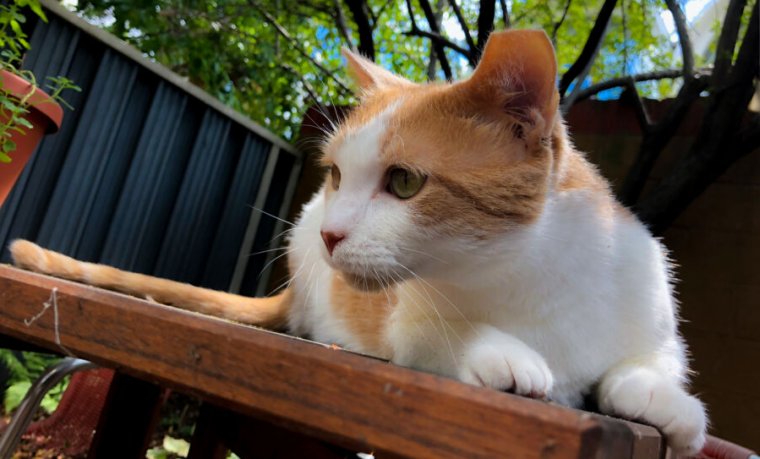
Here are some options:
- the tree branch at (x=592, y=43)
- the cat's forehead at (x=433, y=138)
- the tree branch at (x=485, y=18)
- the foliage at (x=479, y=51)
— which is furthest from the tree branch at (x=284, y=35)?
the cat's forehead at (x=433, y=138)

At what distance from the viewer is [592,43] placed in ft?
9.24

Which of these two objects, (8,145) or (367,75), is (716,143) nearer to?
(367,75)

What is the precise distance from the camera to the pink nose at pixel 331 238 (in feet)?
2.99

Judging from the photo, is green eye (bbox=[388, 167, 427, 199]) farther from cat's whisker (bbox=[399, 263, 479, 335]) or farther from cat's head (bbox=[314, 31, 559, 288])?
cat's whisker (bbox=[399, 263, 479, 335])

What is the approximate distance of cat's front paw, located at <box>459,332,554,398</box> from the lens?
732mm

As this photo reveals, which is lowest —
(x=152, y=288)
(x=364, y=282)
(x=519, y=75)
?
(x=152, y=288)

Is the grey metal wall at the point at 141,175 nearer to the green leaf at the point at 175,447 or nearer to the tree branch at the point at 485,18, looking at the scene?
the green leaf at the point at 175,447

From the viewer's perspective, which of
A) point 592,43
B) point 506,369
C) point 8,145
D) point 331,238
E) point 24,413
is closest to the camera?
point 506,369

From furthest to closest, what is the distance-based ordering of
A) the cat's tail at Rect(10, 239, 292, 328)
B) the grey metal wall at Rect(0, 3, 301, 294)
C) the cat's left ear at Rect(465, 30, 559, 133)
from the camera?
the grey metal wall at Rect(0, 3, 301, 294)
the cat's tail at Rect(10, 239, 292, 328)
the cat's left ear at Rect(465, 30, 559, 133)

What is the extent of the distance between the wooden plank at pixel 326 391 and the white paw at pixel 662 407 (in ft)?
1.38

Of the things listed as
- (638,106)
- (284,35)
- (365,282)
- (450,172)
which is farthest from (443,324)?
(284,35)

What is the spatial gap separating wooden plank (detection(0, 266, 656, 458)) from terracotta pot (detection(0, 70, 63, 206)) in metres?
1.14

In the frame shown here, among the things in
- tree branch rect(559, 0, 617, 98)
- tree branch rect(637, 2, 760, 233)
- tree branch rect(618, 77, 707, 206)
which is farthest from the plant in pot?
tree branch rect(618, 77, 707, 206)

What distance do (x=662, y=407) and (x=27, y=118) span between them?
166cm
